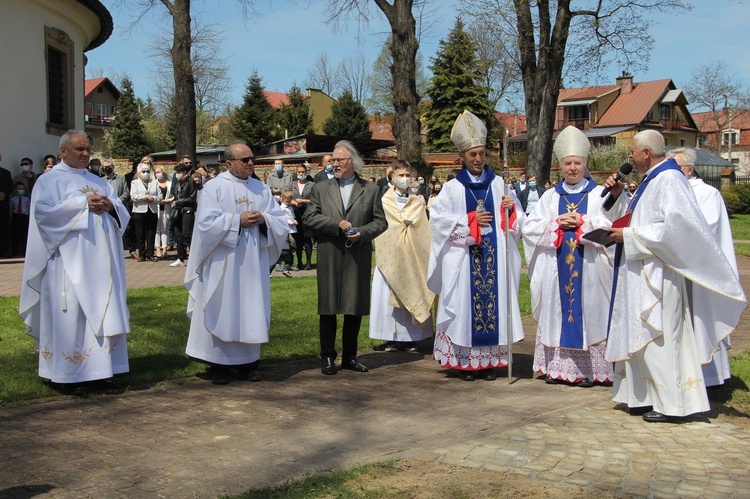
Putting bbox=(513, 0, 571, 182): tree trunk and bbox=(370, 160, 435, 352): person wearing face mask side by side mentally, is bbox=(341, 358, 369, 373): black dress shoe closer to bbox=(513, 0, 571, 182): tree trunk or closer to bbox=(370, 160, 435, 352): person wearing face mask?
bbox=(370, 160, 435, 352): person wearing face mask

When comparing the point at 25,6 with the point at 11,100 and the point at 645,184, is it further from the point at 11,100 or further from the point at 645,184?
the point at 645,184

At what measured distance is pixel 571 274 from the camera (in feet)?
25.9

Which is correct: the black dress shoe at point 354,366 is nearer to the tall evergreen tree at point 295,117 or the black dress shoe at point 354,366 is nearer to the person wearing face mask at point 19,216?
the person wearing face mask at point 19,216

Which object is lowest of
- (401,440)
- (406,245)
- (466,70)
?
(401,440)

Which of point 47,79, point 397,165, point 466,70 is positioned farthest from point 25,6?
point 466,70

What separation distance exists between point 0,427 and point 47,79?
17292mm

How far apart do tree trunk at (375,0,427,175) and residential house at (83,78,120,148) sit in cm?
6486

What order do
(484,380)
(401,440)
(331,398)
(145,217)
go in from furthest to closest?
1. (145,217)
2. (484,380)
3. (331,398)
4. (401,440)

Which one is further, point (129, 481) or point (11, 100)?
point (11, 100)

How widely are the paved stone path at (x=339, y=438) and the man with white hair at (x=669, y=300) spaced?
27 centimetres

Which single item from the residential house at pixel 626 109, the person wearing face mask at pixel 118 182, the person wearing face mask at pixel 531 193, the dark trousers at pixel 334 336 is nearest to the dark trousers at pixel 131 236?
the person wearing face mask at pixel 118 182

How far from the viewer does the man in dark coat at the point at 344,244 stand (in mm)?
8016

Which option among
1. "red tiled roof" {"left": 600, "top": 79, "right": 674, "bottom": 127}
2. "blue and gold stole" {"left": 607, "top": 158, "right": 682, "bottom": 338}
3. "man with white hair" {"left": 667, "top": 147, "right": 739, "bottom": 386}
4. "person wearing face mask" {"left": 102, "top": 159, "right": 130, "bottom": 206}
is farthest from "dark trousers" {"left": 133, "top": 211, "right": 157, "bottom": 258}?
"red tiled roof" {"left": 600, "top": 79, "right": 674, "bottom": 127}

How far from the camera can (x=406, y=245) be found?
9.70 meters
